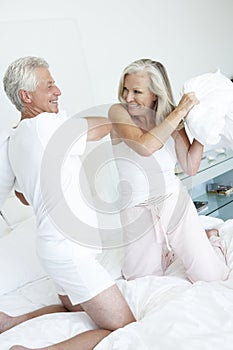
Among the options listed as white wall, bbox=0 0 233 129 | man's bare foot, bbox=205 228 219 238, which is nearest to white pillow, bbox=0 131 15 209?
white wall, bbox=0 0 233 129

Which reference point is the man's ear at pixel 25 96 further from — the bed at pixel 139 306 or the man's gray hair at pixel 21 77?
the bed at pixel 139 306

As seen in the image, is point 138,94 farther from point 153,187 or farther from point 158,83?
point 153,187

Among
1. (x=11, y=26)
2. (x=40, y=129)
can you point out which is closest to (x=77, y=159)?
(x=40, y=129)

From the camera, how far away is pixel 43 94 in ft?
4.69

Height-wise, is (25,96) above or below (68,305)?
above

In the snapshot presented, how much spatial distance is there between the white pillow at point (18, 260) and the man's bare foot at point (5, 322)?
25 centimetres

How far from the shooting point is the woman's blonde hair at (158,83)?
1.64 m

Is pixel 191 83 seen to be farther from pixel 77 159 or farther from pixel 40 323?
pixel 40 323

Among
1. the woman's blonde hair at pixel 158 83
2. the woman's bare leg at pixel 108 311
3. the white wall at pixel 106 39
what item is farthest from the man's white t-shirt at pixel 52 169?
the white wall at pixel 106 39

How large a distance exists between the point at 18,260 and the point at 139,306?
66cm

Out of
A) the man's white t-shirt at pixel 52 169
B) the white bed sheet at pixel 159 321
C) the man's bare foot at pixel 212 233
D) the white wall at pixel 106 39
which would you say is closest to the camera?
the white bed sheet at pixel 159 321

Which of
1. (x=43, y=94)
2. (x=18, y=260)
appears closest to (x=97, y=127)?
(x=43, y=94)

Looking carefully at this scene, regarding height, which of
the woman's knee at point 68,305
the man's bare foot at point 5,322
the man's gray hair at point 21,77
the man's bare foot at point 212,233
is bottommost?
the man's bare foot at point 212,233

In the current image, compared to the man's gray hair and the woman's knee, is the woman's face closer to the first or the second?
the man's gray hair
